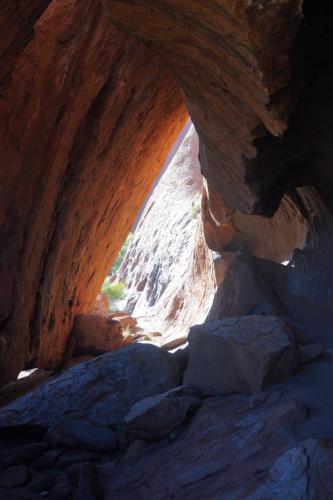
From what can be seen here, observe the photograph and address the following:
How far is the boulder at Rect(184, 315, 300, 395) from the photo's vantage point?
417 cm

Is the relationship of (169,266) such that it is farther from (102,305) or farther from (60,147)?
(60,147)

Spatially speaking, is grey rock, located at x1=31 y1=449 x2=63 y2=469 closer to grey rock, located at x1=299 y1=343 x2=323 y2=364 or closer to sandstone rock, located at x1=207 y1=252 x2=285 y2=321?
grey rock, located at x1=299 y1=343 x2=323 y2=364

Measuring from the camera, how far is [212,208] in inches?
386

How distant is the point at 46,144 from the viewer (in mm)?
6820

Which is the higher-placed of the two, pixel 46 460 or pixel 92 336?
pixel 46 460

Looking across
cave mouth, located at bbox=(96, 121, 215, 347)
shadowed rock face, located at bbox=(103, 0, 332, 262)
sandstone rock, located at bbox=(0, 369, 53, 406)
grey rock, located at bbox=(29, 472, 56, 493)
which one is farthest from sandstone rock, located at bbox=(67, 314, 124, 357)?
grey rock, located at bbox=(29, 472, 56, 493)

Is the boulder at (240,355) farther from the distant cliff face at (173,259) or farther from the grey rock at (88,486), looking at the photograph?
the distant cliff face at (173,259)

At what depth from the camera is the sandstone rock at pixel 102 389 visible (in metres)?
4.53

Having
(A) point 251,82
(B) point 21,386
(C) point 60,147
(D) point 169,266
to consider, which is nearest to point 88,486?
(A) point 251,82

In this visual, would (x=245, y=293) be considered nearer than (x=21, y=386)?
Yes

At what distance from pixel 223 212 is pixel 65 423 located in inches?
246

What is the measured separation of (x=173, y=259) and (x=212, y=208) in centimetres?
1031

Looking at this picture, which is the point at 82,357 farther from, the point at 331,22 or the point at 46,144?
the point at 331,22

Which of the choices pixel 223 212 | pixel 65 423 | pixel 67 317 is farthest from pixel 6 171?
pixel 223 212
